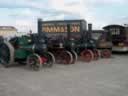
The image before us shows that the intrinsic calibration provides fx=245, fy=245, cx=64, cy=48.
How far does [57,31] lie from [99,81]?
10.8 meters

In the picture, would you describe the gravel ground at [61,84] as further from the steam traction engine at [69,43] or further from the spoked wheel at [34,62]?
the steam traction engine at [69,43]

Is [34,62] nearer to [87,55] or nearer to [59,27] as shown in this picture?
[87,55]

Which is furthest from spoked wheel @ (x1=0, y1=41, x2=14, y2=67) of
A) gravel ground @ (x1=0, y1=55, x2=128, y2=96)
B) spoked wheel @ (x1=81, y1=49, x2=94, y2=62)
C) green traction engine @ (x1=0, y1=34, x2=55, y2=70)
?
spoked wheel @ (x1=81, y1=49, x2=94, y2=62)

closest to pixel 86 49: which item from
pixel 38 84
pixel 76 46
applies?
pixel 76 46

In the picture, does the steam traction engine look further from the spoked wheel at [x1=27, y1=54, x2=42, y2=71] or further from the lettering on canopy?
the spoked wheel at [x1=27, y1=54, x2=42, y2=71]

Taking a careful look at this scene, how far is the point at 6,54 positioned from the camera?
1080cm

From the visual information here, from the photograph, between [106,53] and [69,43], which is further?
[106,53]

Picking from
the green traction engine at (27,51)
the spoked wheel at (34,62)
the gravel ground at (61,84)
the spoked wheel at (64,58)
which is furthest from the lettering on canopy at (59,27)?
the gravel ground at (61,84)

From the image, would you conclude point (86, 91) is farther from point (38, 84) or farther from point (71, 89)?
point (38, 84)

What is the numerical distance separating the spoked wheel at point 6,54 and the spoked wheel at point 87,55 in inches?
184

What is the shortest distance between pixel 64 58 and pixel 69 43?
2.63 ft

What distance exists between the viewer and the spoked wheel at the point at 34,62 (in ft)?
32.7

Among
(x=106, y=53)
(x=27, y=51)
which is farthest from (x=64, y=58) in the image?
(x=106, y=53)

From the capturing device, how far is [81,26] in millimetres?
17484
